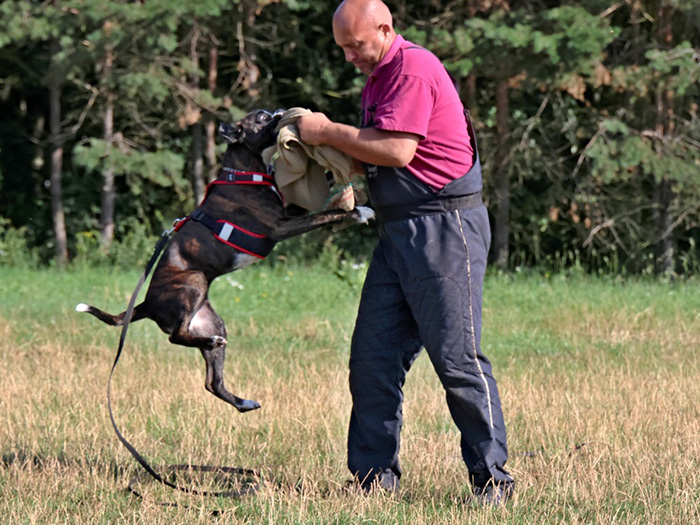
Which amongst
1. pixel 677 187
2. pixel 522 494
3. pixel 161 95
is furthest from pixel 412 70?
pixel 161 95

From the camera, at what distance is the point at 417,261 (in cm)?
455

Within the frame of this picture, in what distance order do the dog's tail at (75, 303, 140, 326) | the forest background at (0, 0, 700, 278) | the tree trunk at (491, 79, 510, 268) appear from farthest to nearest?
the tree trunk at (491, 79, 510, 268), the forest background at (0, 0, 700, 278), the dog's tail at (75, 303, 140, 326)

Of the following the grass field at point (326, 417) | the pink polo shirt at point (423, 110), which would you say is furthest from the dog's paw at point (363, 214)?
the grass field at point (326, 417)

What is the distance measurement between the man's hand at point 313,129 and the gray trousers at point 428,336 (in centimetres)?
52

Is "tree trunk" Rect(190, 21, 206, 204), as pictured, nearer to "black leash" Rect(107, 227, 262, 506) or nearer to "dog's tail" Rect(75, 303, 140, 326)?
"black leash" Rect(107, 227, 262, 506)

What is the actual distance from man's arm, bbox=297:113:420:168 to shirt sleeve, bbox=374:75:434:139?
4 centimetres

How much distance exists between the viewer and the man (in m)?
4.40

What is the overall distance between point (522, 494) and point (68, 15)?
13.4 meters

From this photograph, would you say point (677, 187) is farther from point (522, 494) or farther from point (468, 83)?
point (522, 494)

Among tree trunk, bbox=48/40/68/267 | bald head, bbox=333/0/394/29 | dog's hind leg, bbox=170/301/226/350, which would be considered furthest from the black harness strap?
tree trunk, bbox=48/40/68/267

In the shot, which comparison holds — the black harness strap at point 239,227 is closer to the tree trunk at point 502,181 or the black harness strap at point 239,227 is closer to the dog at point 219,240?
the dog at point 219,240

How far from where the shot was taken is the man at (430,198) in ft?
14.4

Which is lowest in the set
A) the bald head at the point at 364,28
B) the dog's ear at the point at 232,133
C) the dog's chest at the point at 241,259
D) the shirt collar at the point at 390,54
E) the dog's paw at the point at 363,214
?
the dog's chest at the point at 241,259

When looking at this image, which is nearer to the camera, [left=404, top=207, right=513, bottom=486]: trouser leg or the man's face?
the man's face
